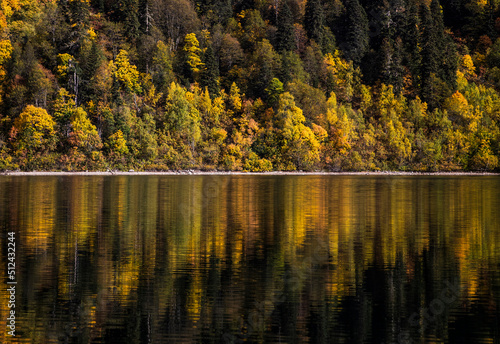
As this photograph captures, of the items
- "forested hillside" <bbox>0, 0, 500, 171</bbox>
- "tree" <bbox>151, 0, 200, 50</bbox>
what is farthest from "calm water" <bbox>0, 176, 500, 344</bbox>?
"tree" <bbox>151, 0, 200, 50</bbox>

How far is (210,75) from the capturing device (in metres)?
146

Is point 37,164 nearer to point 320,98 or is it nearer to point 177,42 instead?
point 177,42

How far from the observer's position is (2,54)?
129375 mm

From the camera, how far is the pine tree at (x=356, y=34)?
170625 mm

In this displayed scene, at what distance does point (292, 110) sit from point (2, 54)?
61.3 metres

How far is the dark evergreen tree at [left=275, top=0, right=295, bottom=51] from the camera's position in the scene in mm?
157250

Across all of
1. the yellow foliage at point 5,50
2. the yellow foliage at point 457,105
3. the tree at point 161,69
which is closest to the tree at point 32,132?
the yellow foliage at point 5,50

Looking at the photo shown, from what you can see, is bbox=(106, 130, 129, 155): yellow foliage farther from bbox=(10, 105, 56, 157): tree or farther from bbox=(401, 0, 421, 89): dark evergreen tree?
bbox=(401, 0, 421, 89): dark evergreen tree

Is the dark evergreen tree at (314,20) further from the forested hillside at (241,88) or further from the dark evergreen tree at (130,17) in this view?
the dark evergreen tree at (130,17)

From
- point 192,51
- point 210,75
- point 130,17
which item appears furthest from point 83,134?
point 192,51

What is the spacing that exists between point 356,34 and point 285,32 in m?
24.2

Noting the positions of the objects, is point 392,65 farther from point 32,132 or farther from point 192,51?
point 32,132

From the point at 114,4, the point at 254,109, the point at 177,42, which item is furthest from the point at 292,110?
the point at 114,4

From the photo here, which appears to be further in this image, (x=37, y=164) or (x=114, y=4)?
(x=114, y=4)
